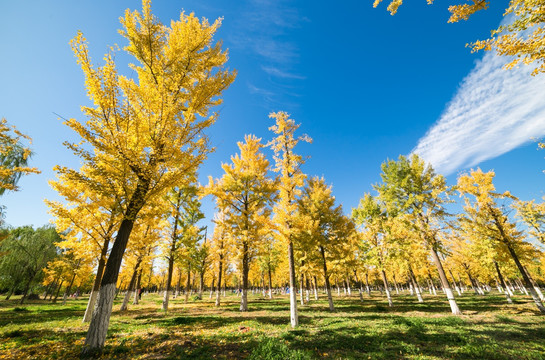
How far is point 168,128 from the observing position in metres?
6.12

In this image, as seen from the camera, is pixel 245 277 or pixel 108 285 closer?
pixel 108 285

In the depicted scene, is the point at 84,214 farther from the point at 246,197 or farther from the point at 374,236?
the point at 374,236

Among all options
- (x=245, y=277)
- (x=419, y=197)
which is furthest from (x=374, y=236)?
(x=245, y=277)

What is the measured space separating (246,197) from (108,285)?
35.3 feet

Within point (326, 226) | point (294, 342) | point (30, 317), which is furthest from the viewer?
point (326, 226)

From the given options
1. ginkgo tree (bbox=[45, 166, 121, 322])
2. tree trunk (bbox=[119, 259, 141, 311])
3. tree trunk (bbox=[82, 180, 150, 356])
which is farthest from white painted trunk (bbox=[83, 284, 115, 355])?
tree trunk (bbox=[119, 259, 141, 311])

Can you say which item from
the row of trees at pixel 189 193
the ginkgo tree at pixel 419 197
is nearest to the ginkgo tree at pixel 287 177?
the row of trees at pixel 189 193

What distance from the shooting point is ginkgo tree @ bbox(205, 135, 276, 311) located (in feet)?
48.0

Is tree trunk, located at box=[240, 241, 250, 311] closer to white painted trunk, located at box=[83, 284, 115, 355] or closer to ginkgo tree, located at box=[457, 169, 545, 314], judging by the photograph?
white painted trunk, located at box=[83, 284, 115, 355]

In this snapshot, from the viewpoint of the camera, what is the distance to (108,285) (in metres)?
5.29

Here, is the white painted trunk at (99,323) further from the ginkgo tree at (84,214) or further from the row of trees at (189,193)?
the ginkgo tree at (84,214)

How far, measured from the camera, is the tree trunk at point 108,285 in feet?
16.4

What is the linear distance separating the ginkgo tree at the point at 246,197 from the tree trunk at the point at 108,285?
28.9 ft

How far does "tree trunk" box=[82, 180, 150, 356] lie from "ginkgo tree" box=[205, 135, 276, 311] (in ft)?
28.9
